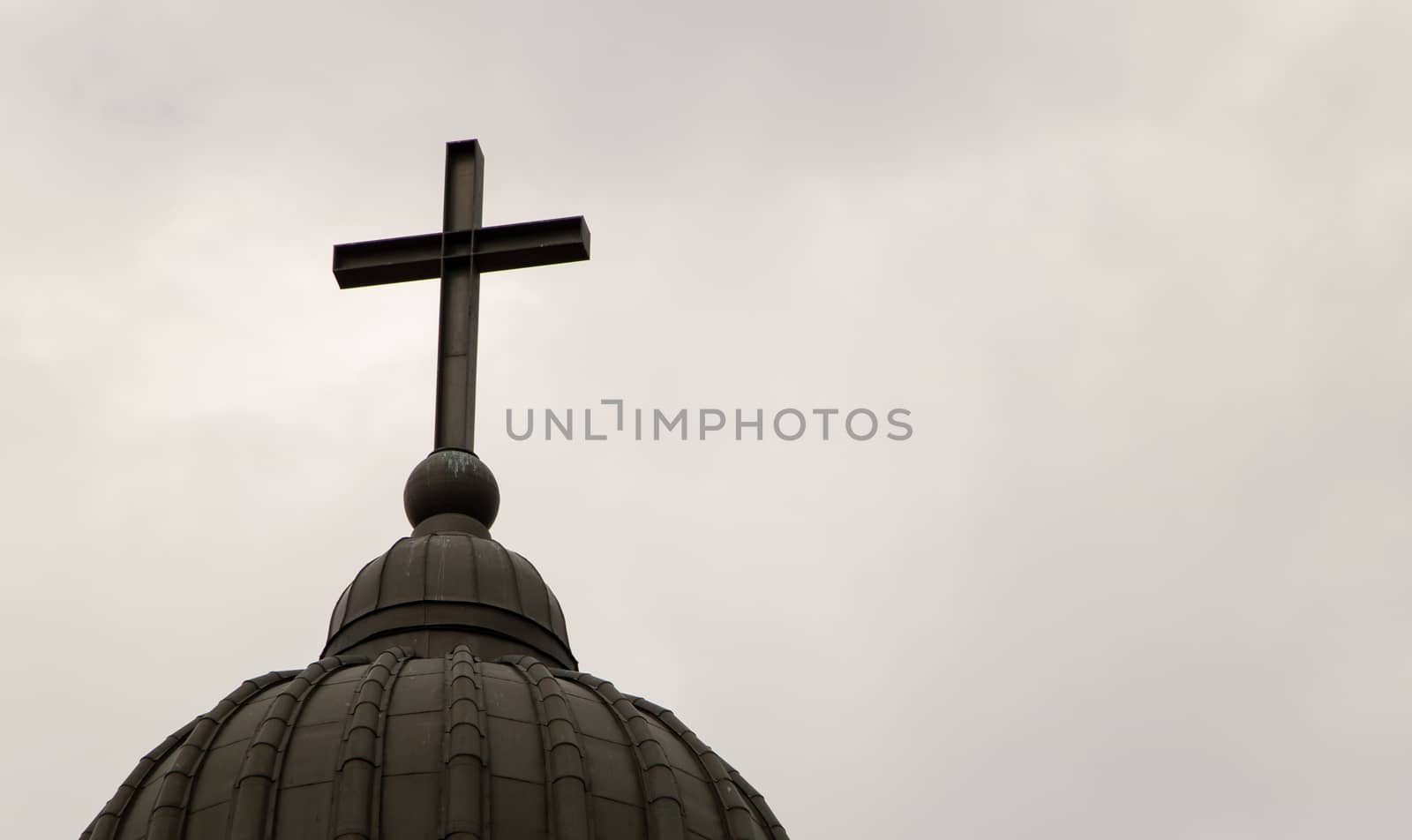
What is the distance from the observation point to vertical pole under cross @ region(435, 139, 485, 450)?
94.0ft

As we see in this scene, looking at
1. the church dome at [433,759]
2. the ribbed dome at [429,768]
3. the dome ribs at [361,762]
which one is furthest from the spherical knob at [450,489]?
the dome ribs at [361,762]

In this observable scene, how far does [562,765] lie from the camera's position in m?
23.3

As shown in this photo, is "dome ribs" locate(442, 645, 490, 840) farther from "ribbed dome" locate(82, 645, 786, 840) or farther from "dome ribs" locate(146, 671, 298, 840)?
"dome ribs" locate(146, 671, 298, 840)

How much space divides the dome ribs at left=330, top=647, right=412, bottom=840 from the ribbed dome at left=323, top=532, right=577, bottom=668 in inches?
75.4

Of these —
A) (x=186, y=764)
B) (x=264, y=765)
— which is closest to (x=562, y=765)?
(x=264, y=765)

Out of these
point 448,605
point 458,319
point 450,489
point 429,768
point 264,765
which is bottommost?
point 429,768

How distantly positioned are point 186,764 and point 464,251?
809cm

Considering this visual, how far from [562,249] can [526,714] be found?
7.12 meters

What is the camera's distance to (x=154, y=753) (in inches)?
957

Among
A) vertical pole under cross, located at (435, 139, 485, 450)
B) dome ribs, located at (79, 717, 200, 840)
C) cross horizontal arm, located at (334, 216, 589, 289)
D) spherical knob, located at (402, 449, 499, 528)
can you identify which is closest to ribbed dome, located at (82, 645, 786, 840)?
dome ribs, located at (79, 717, 200, 840)

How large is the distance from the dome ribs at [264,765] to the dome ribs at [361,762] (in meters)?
0.17

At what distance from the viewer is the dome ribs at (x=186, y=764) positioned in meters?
22.9

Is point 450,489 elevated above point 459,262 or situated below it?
below

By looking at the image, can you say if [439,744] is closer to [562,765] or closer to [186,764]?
[562,765]
